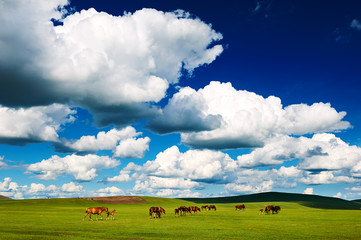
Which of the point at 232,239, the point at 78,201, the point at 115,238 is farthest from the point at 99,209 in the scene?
the point at 78,201

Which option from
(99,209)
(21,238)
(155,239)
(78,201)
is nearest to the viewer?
(21,238)

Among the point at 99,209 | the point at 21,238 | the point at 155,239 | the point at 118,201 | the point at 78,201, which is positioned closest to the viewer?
the point at 21,238

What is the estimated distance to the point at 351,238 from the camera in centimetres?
2702

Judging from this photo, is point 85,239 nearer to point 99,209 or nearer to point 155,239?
point 155,239

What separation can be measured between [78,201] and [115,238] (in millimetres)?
133580

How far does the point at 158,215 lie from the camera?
182 ft

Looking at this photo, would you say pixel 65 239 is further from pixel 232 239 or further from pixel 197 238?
pixel 232 239

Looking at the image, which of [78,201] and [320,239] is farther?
[78,201]

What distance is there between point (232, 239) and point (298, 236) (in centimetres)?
713

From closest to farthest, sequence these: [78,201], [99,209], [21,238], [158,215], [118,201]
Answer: [21,238], [99,209], [158,215], [78,201], [118,201]

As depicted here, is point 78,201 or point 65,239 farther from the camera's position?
point 78,201

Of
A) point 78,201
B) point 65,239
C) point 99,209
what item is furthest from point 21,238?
point 78,201

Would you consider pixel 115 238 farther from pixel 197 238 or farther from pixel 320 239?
pixel 320 239

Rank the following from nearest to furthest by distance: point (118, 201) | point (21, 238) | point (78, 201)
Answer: point (21, 238) → point (78, 201) → point (118, 201)
